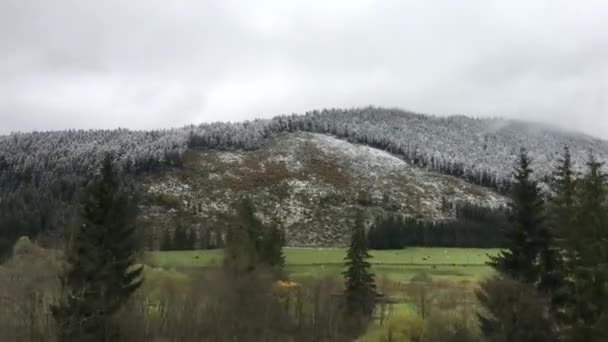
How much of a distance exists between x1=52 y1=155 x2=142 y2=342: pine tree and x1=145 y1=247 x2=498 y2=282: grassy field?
40746mm

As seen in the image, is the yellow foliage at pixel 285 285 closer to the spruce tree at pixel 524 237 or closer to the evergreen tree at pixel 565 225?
the spruce tree at pixel 524 237

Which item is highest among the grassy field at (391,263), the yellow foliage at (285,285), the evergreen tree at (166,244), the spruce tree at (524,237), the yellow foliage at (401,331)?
the spruce tree at (524,237)

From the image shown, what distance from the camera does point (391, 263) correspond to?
139m

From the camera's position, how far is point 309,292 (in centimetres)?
10462

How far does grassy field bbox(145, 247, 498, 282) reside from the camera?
383 feet

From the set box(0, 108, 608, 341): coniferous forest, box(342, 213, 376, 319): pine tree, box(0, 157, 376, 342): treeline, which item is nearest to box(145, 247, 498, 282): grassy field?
box(0, 108, 608, 341): coniferous forest

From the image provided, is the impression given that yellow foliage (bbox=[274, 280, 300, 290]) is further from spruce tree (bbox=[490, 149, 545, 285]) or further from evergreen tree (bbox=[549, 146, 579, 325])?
evergreen tree (bbox=[549, 146, 579, 325])

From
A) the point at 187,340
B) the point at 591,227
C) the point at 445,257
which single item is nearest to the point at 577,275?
the point at 591,227

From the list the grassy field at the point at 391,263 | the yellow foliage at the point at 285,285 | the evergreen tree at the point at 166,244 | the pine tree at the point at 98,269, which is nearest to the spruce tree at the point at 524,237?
the pine tree at the point at 98,269

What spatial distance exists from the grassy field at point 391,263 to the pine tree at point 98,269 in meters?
40.7

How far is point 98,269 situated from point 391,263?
8978 centimetres

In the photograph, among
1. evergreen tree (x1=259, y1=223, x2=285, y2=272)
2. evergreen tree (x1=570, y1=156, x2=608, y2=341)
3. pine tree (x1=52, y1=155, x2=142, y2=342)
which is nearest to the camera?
evergreen tree (x1=570, y1=156, x2=608, y2=341)

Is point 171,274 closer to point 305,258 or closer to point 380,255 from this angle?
point 305,258

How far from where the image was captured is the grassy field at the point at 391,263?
116875 mm
